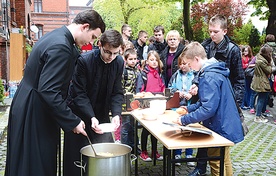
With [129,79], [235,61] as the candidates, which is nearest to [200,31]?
[129,79]

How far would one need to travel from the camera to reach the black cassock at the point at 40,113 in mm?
2623

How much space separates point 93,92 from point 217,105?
1.29 meters

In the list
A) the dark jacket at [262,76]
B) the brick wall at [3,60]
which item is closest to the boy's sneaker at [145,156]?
the dark jacket at [262,76]

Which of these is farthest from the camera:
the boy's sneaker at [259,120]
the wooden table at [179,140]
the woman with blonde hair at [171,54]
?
the boy's sneaker at [259,120]

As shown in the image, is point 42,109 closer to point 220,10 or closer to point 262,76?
point 262,76

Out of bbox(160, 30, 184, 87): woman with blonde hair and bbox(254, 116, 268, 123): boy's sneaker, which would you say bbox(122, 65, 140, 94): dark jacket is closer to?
bbox(160, 30, 184, 87): woman with blonde hair

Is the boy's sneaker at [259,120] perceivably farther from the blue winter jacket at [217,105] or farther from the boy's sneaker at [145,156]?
the blue winter jacket at [217,105]

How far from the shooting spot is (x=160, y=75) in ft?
19.2

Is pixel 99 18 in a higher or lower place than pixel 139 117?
higher

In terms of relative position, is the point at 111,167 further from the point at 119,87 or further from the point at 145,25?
the point at 145,25

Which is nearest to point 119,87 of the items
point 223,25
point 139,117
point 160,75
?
point 139,117

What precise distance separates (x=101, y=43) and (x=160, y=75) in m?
2.65

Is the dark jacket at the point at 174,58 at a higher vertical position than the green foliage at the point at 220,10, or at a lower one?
lower

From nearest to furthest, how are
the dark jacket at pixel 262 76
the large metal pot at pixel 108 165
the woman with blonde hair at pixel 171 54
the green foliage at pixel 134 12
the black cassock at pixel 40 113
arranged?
the black cassock at pixel 40 113 → the large metal pot at pixel 108 165 → the woman with blonde hair at pixel 171 54 → the dark jacket at pixel 262 76 → the green foliage at pixel 134 12
